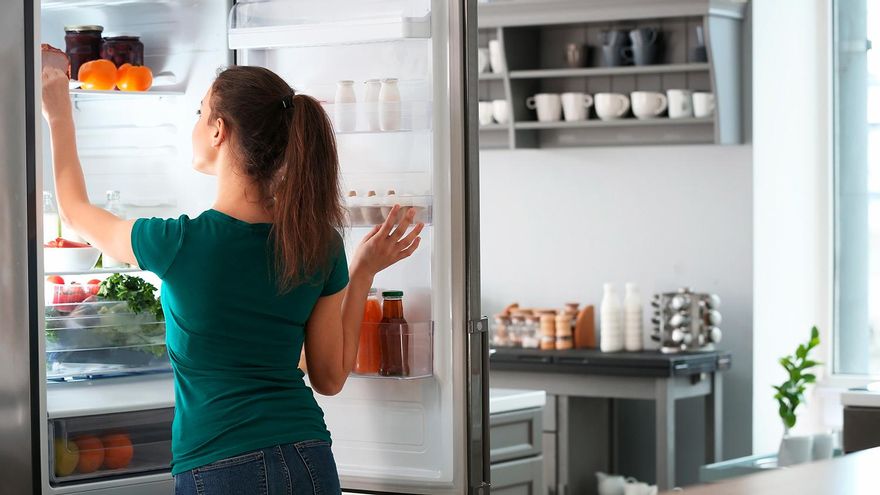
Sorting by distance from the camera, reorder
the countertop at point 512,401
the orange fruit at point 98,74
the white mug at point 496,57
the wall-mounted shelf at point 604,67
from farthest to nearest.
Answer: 1. the white mug at point 496,57
2. the wall-mounted shelf at point 604,67
3. the countertop at point 512,401
4. the orange fruit at point 98,74

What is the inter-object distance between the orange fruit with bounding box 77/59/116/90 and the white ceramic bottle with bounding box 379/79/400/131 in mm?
633

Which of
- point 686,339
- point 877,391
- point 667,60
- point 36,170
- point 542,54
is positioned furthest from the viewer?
point 542,54

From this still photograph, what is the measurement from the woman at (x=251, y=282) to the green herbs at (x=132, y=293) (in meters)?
0.55

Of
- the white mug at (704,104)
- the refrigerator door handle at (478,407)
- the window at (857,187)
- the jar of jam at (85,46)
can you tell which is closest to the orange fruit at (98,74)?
the jar of jam at (85,46)

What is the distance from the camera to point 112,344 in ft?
8.27

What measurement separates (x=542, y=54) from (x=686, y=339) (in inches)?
54.5

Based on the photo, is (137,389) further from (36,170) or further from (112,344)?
(36,170)

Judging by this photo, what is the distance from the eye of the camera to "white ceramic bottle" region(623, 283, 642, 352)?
4.54 metres

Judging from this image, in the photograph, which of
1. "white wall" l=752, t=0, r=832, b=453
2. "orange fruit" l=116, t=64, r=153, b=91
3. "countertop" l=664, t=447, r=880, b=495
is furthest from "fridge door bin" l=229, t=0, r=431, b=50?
"white wall" l=752, t=0, r=832, b=453

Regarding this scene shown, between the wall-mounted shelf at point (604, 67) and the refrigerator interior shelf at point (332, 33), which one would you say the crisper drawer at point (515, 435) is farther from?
the wall-mounted shelf at point (604, 67)

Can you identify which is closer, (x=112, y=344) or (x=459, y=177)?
(x=459, y=177)

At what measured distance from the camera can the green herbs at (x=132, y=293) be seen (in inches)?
99.2

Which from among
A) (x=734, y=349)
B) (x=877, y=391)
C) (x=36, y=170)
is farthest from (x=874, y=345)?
(x=36, y=170)

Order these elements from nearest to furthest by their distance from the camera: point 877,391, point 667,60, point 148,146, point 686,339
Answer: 1. point 148,146
2. point 877,391
3. point 686,339
4. point 667,60
